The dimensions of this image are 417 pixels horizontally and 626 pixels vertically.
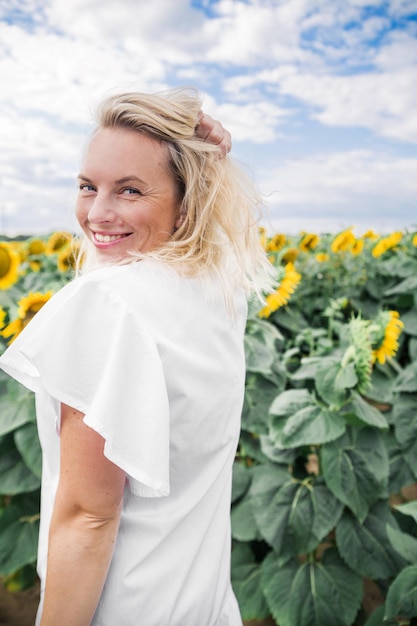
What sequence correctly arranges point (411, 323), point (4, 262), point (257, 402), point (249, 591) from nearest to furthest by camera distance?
point (249, 591), point (257, 402), point (4, 262), point (411, 323)

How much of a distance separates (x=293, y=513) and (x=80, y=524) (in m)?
1.45

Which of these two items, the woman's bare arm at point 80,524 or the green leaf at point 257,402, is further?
the green leaf at point 257,402

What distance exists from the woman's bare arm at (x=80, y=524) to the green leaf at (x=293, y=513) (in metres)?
1.33

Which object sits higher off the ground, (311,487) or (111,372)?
(111,372)

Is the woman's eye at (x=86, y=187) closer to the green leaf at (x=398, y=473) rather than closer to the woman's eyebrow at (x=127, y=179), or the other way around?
the woman's eyebrow at (x=127, y=179)

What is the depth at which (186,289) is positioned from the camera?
3.44 feet

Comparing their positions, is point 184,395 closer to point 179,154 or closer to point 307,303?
point 179,154

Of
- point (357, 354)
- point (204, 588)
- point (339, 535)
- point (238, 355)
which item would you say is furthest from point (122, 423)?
point (339, 535)

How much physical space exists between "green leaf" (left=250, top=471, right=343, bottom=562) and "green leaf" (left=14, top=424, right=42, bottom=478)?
871mm

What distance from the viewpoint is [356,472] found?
2.25m

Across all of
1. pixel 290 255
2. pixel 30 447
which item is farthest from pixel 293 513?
pixel 290 255

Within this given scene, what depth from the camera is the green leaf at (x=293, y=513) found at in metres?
2.21

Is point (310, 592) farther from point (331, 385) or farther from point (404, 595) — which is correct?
point (331, 385)

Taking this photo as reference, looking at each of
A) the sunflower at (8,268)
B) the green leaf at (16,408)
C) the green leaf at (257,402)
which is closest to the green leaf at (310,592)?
the green leaf at (257,402)
